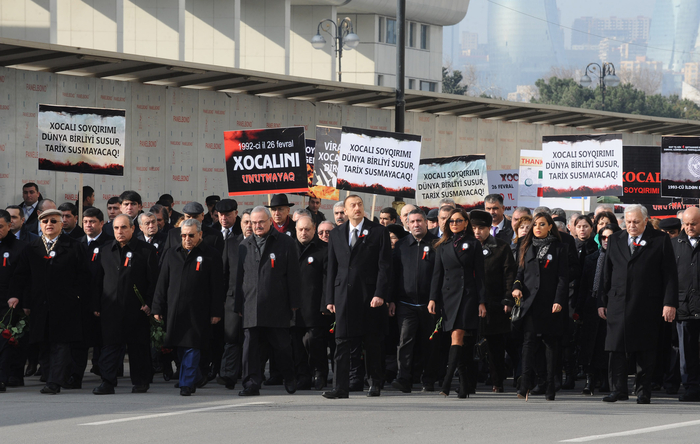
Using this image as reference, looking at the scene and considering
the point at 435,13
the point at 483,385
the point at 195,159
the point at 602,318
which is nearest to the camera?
the point at 602,318

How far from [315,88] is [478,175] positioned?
5211 millimetres

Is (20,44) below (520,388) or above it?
above

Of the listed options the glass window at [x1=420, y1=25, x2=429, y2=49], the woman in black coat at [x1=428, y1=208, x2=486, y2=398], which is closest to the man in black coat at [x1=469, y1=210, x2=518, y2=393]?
the woman in black coat at [x1=428, y1=208, x2=486, y2=398]

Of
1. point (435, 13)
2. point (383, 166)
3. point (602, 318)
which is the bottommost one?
point (602, 318)

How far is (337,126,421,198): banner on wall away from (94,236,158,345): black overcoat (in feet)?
15.5

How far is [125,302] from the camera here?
11.6 metres

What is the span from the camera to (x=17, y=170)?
18719 mm

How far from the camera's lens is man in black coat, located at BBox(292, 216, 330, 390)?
12.1 m

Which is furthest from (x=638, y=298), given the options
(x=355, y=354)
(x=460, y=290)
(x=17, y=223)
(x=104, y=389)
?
(x=17, y=223)

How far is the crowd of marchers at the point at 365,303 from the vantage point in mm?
11180

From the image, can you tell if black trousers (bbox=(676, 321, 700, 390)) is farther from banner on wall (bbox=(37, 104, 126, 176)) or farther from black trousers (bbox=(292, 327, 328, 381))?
banner on wall (bbox=(37, 104, 126, 176))

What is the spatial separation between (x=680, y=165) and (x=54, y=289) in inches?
365

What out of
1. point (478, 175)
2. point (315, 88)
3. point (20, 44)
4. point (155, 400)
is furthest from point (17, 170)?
point (155, 400)

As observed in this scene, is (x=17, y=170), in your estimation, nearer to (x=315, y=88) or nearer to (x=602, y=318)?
(x=315, y=88)
